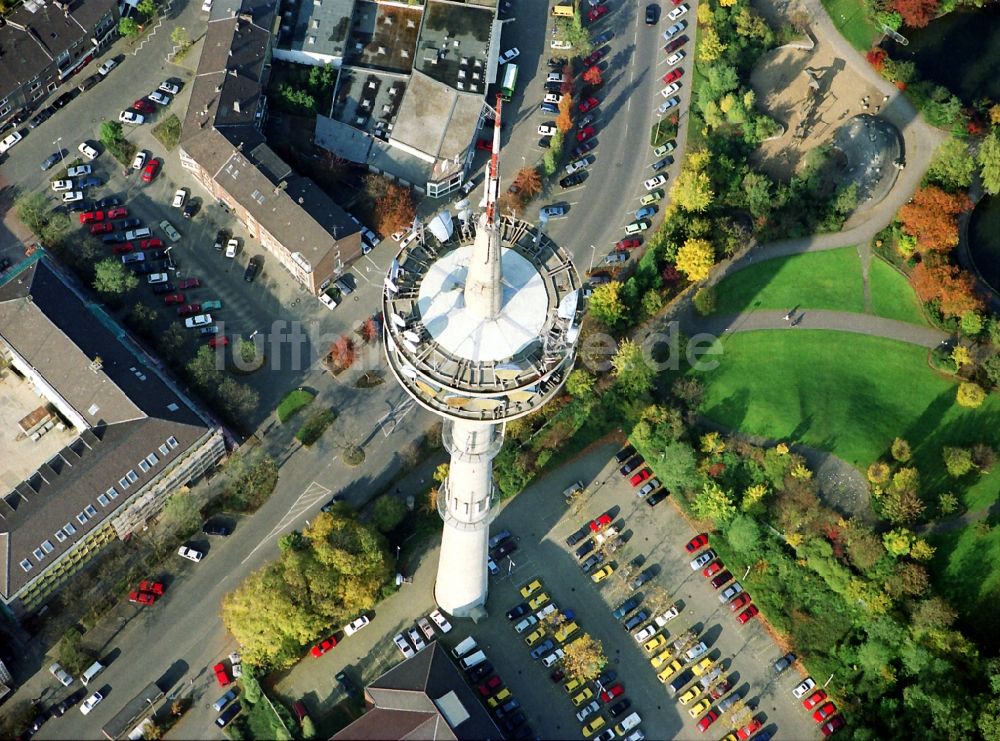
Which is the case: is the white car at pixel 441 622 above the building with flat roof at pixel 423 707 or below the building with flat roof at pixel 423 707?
below

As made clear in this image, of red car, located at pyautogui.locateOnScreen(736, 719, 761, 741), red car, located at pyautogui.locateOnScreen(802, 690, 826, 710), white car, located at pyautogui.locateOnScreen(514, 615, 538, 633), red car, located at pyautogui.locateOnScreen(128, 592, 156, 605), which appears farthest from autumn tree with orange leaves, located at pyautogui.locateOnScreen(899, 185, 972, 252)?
red car, located at pyautogui.locateOnScreen(128, 592, 156, 605)

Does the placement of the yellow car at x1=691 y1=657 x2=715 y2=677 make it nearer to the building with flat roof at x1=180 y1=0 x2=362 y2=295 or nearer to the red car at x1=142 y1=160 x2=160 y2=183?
the building with flat roof at x1=180 y1=0 x2=362 y2=295

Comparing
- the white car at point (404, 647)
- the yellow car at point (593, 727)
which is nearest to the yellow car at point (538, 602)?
the yellow car at point (593, 727)

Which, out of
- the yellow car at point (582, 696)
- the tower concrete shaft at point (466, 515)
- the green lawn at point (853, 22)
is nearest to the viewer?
the tower concrete shaft at point (466, 515)

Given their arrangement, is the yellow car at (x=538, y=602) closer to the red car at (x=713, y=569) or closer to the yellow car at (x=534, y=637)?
the yellow car at (x=534, y=637)

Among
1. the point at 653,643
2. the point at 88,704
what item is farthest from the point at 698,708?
the point at 88,704

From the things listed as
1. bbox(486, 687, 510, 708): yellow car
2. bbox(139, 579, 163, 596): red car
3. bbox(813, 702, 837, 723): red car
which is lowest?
bbox(813, 702, 837, 723): red car
